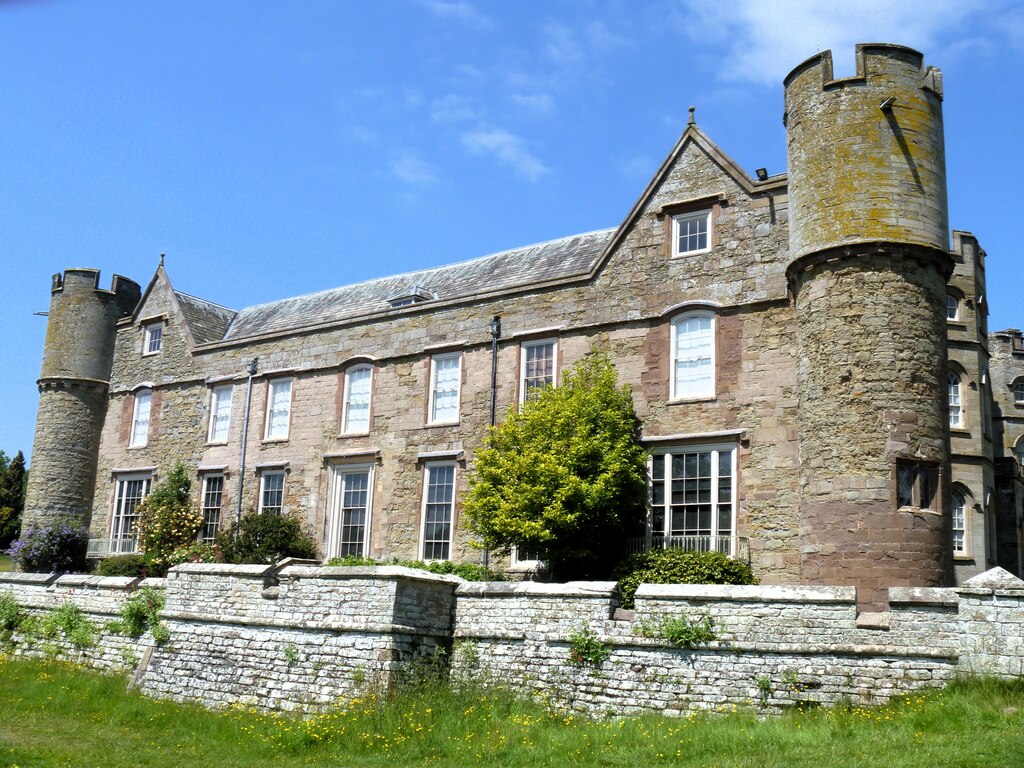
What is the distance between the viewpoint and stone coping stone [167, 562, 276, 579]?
18109 millimetres

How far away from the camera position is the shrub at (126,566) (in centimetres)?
2831

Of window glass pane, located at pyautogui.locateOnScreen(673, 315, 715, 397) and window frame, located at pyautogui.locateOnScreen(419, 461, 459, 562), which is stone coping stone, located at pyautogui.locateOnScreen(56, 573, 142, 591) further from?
window glass pane, located at pyautogui.locateOnScreen(673, 315, 715, 397)

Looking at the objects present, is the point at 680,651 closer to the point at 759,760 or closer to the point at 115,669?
the point at 759,760

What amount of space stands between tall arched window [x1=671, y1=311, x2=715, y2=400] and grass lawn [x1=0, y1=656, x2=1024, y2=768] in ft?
30.2

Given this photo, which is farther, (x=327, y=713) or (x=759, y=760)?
(x=327, y=713)

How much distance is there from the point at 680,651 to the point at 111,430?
1002 inches

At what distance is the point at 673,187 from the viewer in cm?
2336

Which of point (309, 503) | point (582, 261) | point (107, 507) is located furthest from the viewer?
point (107, 507)

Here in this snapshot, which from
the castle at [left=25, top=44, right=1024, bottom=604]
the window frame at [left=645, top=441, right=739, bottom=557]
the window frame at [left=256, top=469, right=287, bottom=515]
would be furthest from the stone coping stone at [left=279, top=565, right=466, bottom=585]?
the window frame at [left=256, top=469, right=287, bottom=515]

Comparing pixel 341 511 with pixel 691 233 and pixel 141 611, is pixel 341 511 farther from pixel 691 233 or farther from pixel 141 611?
pixel 691 233

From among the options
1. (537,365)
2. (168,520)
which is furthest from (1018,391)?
(168,520)

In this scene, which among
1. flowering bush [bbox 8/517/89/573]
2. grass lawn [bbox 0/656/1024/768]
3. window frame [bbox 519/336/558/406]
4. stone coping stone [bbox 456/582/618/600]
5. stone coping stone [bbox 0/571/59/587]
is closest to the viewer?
grass lawn [bbox 0/656/1024/768]

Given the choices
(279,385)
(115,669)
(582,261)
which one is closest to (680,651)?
(115,669)

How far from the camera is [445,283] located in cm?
3006
